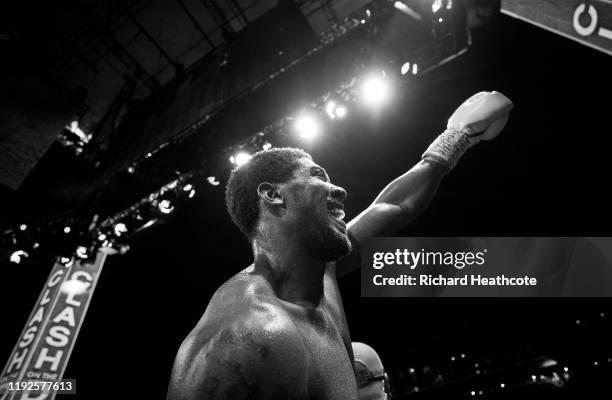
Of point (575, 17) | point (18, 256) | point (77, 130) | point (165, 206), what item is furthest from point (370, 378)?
point (77, 130)

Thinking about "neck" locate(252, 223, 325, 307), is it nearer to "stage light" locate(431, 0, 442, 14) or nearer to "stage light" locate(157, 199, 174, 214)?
"stage light" locate(431, 0, 442, 14)

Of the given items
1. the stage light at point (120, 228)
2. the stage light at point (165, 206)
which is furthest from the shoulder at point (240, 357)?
the stage light at point (120, 228)

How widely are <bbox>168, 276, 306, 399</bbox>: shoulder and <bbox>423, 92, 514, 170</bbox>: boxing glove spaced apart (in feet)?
4.32

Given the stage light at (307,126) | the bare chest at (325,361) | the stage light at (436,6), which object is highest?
the stage light at (436,6)

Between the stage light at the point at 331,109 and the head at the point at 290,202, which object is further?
the stage light at the point at 331,109

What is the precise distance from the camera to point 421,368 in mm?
10281

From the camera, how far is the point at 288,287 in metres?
1.34

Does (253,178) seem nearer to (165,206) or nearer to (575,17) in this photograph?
(575,17)

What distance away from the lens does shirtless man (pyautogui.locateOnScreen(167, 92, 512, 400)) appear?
3.16 ft

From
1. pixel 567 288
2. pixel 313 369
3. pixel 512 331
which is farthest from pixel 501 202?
pixel 313 369

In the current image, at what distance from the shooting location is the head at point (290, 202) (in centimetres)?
140

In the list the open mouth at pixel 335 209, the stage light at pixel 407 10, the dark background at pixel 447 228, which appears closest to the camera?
the open mouth at pixel 335 209

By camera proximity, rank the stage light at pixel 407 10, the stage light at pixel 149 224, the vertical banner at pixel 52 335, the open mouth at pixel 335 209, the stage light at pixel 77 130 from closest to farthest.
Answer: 1. the open mouth at pixel 335 209
2. the stage light at pixel 407 10
3. the vertical banner at pixel 52 335
4. the stage light at pixel 149 224
5. the stage light at pixel 77 130

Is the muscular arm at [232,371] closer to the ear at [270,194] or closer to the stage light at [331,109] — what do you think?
the ear at [270,194]
